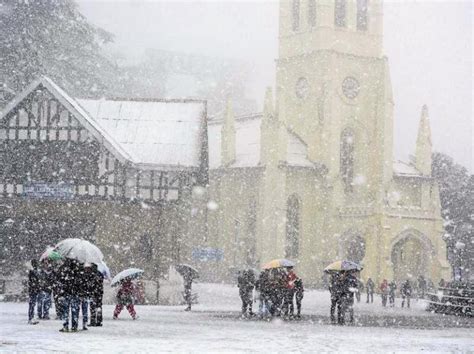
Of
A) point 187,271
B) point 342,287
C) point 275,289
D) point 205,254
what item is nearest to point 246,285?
point 275,289

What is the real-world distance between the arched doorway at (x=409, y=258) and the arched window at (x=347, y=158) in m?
5.25

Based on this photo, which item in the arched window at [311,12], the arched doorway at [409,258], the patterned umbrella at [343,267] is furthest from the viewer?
the arched window at [311,12]

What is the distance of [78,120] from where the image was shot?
1160 inches

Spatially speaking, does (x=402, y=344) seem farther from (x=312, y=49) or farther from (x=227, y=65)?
(x=227, y=65)

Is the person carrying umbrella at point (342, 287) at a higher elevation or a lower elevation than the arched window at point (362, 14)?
lower

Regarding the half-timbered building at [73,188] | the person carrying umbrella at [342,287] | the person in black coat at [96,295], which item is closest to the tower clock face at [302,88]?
the half-timbered building at [73,188]

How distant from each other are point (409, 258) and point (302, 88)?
13.8 meters

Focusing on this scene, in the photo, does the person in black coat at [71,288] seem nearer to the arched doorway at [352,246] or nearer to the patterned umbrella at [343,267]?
the patterned umbrella at [343,267]

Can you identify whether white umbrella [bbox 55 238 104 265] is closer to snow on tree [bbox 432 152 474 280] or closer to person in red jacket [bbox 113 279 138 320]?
person in red jacket [bbox 113 279 138 320]

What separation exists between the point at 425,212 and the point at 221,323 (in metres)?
37.1

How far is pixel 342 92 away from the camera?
5969 centimetres

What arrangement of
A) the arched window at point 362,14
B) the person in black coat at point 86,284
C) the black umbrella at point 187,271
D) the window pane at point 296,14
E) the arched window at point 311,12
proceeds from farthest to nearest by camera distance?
the window pane at point 296,14, the arched window at point 362,14, the arched window at point 311,12, the black umbrella at point 187,271, the person in black coat at point 86,284

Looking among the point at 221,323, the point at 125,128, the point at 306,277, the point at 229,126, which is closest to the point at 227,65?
the point at 229,126

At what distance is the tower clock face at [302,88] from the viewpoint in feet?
200
